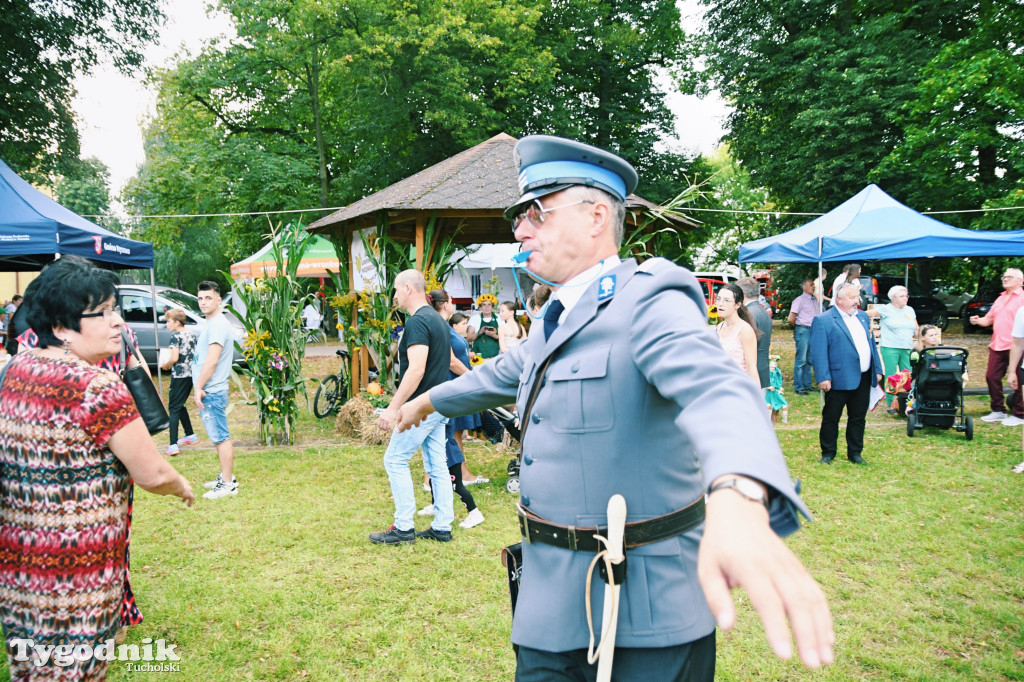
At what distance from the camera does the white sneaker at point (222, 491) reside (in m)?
6.80

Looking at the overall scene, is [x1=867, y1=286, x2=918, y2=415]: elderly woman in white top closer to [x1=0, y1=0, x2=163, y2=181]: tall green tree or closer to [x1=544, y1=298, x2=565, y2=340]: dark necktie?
[x1=544, y1=298, x2=565, y2=340]: dark necktie

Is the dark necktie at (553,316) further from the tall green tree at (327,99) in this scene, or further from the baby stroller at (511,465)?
the tall green tree at (327,99)

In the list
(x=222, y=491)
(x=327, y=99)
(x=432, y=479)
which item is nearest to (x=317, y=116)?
(x=327, y=99)

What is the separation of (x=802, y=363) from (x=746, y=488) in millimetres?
13079

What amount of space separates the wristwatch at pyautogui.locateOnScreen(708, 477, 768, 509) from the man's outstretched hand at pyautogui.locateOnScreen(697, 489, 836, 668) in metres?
0.01

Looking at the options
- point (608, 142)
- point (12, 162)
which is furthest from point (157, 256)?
point (608, 142)

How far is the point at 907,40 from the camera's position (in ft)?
65.3

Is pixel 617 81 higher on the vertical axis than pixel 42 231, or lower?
higher

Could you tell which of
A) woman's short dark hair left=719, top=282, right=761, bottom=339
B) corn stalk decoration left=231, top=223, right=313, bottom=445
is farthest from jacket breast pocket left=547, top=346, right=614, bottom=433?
corn stalk decoration left=231, top=223, right=313, bottom=445

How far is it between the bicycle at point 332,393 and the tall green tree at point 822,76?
1641 centimetres

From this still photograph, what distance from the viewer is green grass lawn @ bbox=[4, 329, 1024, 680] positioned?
373cm

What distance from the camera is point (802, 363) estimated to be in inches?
512

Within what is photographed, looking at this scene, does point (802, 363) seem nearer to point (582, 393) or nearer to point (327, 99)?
point (582, 393)

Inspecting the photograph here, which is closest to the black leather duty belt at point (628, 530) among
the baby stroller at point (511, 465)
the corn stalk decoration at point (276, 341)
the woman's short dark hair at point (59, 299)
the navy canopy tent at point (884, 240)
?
the woman's short dark hair at point (59, 299)
